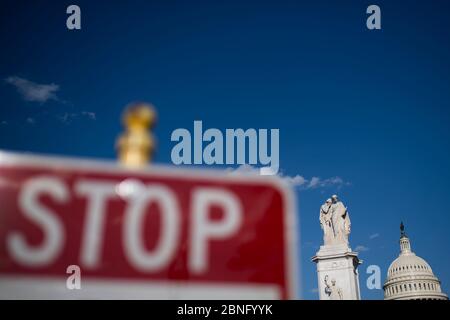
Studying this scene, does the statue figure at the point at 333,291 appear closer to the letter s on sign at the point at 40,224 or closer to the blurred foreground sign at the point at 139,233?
the blurred foreground sign at the point at 139,233

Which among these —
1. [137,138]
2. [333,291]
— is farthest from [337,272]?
[137,138]

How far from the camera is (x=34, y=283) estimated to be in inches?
85.7

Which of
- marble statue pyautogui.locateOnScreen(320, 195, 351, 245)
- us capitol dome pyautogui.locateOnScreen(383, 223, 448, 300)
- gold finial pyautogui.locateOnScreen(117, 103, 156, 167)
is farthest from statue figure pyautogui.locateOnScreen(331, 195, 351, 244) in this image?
us capitol dome pyautogui.locateOnScreen(383, 223, 448, 300)

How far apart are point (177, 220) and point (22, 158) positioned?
0.77 meters

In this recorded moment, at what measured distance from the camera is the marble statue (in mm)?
26516

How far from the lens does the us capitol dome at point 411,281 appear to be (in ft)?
344

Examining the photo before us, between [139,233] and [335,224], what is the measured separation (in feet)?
83.3

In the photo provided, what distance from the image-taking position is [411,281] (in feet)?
349

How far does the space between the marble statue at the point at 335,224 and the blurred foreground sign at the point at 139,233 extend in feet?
81.8

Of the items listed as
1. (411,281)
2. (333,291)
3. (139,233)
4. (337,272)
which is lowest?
(139,233)

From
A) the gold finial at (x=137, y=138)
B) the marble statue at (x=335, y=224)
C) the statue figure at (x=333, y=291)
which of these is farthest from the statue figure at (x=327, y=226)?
the gold finial at (x=137, y=138)

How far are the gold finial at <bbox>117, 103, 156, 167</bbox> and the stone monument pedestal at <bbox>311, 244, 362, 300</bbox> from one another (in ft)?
77.7

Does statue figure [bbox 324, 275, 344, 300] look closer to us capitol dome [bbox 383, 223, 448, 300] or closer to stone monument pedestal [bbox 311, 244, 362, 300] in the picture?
stone monument pedestal [bbox 311, 244, 362, 300]

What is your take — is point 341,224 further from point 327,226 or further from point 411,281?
point 411,281
